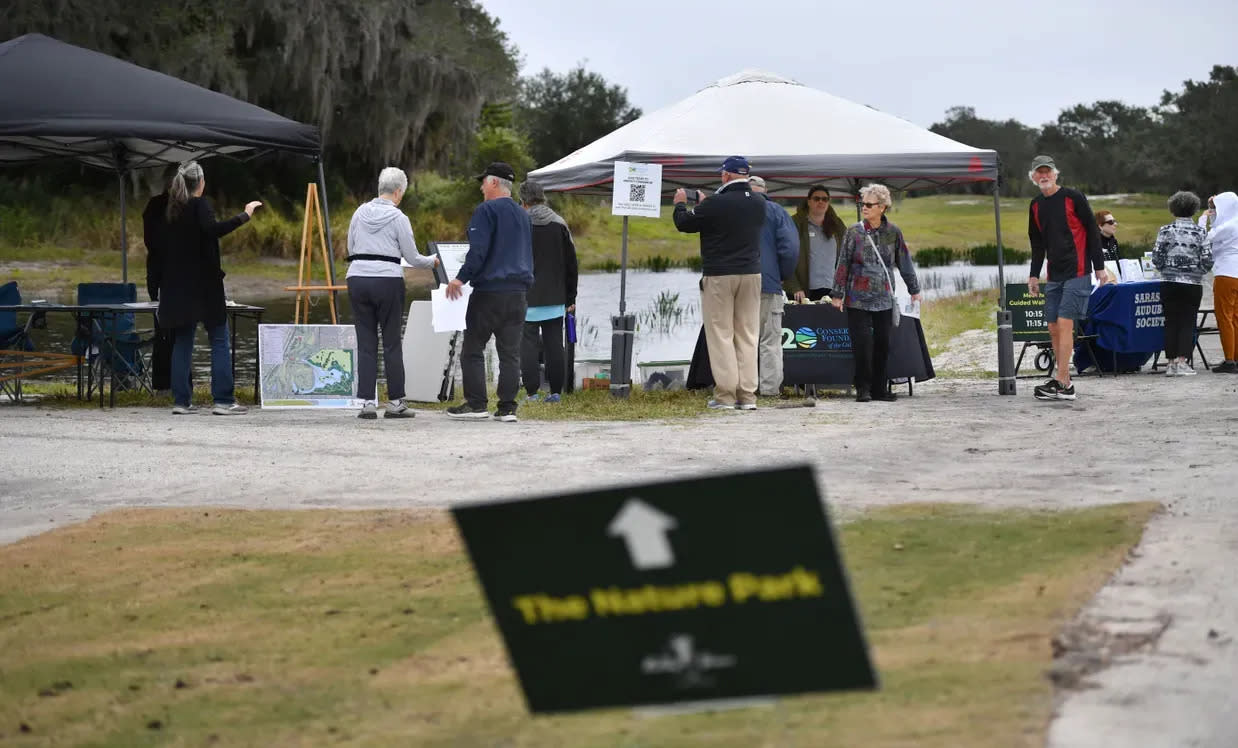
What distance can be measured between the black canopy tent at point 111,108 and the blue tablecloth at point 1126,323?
768cm

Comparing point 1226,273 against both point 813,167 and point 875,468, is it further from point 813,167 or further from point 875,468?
point 875,468

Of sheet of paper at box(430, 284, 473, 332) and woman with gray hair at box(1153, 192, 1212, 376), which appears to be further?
woman with gray hair at box(1153, 192, 1212, 376)

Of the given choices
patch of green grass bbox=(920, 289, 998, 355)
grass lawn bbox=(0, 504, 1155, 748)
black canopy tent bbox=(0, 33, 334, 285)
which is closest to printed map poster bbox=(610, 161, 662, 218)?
black canopy tent bbox=(0, 33, 334, 285)

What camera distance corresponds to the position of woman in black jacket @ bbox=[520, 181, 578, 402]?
1478cm

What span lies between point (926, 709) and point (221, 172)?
3995 cm

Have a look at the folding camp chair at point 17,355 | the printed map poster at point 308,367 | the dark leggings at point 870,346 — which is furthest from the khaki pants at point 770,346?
the folding camp chair at point 17,355

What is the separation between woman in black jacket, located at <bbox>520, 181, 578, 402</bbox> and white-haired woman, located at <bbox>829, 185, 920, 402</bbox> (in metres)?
2.36

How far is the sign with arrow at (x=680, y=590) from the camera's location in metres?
3.28

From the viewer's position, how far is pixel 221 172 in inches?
1677

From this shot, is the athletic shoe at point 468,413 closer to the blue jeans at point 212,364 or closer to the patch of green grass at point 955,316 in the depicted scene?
the blue jeans at point 212,364

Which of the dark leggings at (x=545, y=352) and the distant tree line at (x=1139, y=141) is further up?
the distant tree line at (x=1139, y=141)

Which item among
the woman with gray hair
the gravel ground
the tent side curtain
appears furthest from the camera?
the woman with gray hair

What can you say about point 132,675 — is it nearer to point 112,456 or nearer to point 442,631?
point 442,631

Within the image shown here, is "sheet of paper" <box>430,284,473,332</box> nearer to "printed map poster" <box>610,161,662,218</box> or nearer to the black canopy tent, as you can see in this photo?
the black canopy tent
